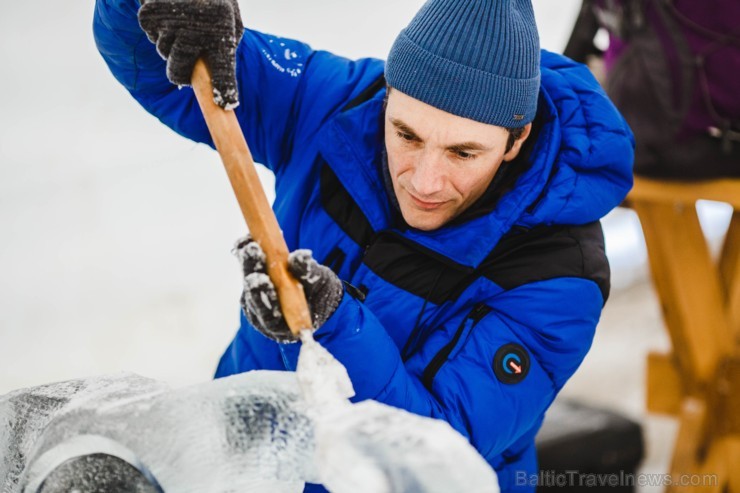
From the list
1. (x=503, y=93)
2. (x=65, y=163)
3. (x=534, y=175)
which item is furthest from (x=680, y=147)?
(x=65, y=163)

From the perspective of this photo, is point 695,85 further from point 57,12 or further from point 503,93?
point 57,12

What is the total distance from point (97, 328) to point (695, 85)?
202 cm

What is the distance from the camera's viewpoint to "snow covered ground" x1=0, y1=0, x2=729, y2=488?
8.74ft

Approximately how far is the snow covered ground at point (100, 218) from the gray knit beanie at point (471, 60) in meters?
1.54

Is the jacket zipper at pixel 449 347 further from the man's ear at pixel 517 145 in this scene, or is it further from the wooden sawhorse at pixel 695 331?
the wooden sawhorse at pixel 695 331

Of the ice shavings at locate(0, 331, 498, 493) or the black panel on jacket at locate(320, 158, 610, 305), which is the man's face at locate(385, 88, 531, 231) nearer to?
the black panel on jacket at locate(320, 158, 610, 305)

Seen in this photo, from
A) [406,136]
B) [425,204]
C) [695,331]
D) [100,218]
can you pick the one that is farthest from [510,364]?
[100,218]

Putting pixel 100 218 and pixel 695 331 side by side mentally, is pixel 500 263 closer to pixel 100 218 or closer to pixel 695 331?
pixel 695 331

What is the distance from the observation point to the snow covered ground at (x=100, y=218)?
266 cm

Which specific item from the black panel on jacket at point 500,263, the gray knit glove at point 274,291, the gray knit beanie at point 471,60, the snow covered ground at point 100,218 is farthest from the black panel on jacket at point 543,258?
the snow covered ground at point 100,218

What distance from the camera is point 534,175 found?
138 centimetres

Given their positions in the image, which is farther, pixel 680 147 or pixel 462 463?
pixel 680 147

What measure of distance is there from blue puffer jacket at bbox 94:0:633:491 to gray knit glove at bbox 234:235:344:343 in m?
0.13

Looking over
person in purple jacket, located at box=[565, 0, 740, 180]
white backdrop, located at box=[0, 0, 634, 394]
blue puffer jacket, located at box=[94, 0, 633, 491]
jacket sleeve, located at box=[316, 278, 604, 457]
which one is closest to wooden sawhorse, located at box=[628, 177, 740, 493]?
person in purple jacket, located at box=[565, 0, 740, 180]
